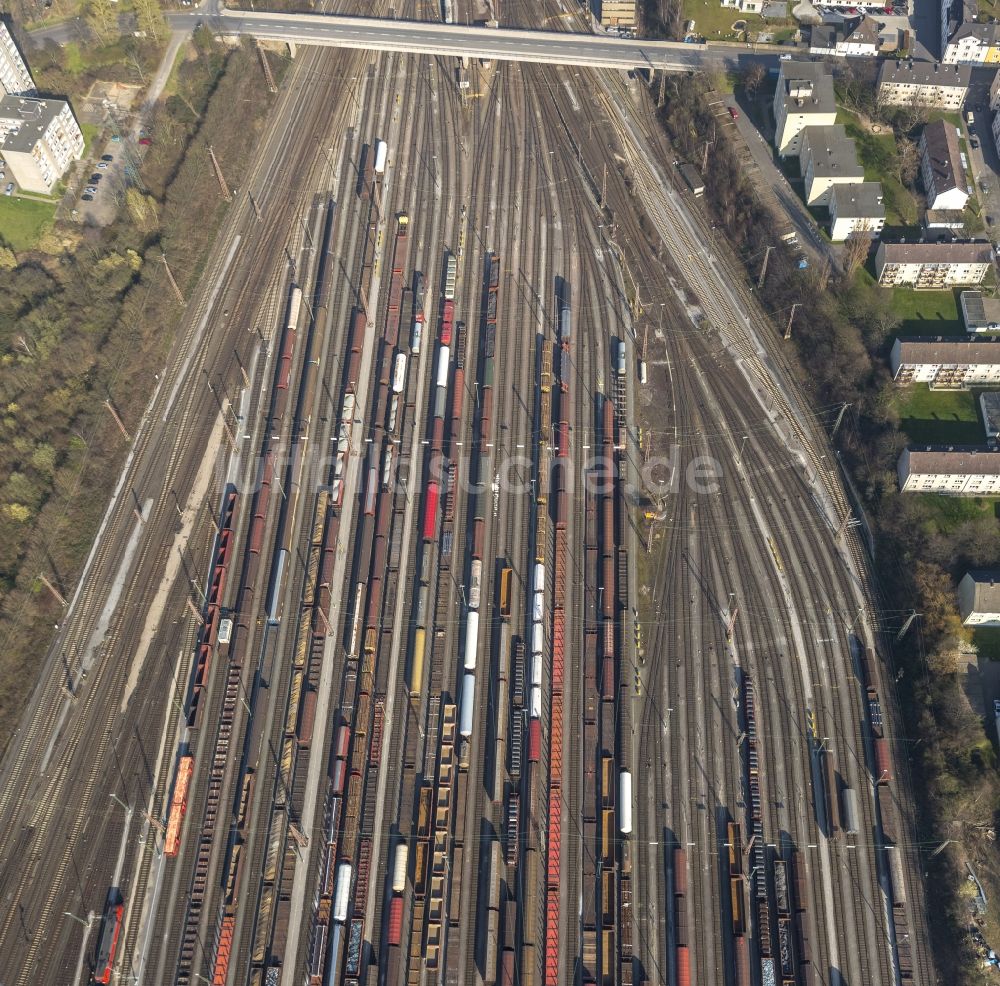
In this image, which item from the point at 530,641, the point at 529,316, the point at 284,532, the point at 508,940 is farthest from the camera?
the point at 529,316

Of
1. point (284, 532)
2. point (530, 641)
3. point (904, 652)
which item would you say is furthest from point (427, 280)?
point (904, 652)

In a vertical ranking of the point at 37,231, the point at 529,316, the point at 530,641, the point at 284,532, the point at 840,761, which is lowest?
the point at 840,761

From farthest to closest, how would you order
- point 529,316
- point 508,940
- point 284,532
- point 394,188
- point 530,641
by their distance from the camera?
point 394,188 < point 529,316 < point 284,532 < point 530,641 < point 508,940

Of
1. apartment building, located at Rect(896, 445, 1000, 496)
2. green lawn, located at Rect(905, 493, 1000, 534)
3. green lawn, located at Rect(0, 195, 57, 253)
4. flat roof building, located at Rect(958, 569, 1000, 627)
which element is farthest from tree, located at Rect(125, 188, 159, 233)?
flat roof building, located at Rect(958, 569, 1000, 627)

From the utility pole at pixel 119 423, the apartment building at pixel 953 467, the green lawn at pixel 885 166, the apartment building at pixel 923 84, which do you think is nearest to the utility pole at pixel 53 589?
the utility pole at pixel 119 423

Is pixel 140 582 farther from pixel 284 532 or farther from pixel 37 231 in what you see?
pixel 37 231

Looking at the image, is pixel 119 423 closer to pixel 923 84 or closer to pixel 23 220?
pixel 23 220

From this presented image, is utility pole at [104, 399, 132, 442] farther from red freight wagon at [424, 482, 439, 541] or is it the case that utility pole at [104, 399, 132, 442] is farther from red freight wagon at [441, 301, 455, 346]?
red freight wagon at [441, 301, 455, 346]

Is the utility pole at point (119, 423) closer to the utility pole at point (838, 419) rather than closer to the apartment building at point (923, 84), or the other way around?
the utility pole at point (838, 419)
